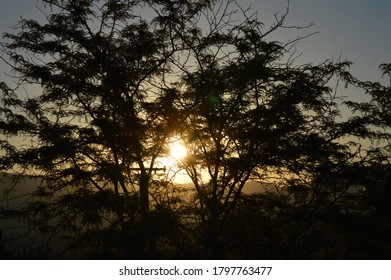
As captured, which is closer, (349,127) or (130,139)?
(349,127)

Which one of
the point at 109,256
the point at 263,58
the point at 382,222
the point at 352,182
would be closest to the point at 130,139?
the point at 109,256

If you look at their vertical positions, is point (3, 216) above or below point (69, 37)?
below

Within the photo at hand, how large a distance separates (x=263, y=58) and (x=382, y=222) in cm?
290

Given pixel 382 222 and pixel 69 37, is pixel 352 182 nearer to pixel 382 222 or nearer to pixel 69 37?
pixel 382 222

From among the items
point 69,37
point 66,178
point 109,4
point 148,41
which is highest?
point 109,4

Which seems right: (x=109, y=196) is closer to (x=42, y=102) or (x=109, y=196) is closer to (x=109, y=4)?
(x=42, y=102)

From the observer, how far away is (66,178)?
783 cm

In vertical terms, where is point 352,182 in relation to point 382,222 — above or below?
above

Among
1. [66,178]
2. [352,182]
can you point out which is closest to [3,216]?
[66,178]
